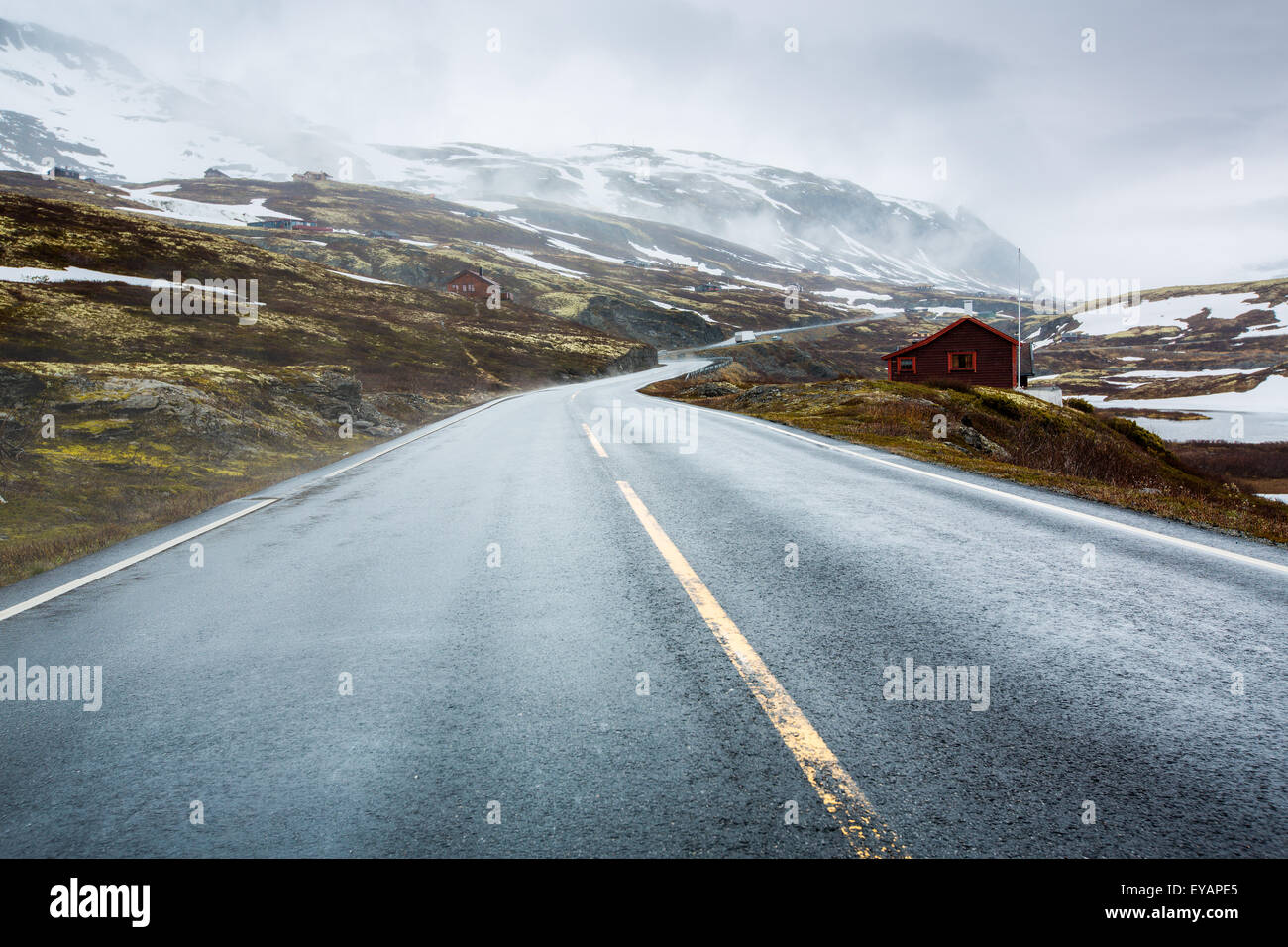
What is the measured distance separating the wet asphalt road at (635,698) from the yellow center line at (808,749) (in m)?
0.06

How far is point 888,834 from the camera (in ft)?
7.23

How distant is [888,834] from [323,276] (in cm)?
6533

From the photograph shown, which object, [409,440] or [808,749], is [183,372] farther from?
[808,749]

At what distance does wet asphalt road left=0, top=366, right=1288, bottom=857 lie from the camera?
7.62ft

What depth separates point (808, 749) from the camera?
271 cm

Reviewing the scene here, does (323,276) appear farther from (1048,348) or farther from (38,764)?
(1048,348)

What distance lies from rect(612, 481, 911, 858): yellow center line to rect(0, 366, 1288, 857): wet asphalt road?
0.20ft

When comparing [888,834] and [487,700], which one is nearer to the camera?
[888,834]

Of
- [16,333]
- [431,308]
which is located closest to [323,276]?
[431,308]

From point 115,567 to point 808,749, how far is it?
648cm

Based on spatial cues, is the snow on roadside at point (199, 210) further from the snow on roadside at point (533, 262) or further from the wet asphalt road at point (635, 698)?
the wet asphalt road at point (635, 698)

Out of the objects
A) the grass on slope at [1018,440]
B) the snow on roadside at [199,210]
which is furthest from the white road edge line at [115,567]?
the snow on roadside at [199,210]
